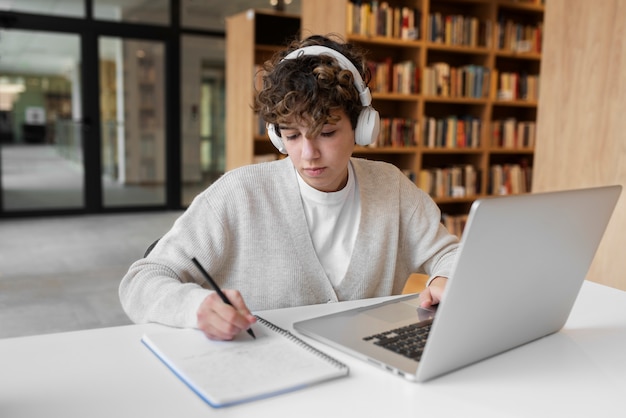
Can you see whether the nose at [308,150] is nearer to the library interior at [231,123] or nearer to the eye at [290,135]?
the eye at [290,135]

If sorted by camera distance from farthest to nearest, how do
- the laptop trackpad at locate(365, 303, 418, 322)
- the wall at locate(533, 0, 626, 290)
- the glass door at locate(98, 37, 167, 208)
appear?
the glass door at locate(98, 37, 167, 208), the wall at locate(533, 0, 626, 290), the laptop trackpad at locate(365, 303, 418, 322)

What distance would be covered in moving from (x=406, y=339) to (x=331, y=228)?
1.63 feet

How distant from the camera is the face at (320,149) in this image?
1339 mm

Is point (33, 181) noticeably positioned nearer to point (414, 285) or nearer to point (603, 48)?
point (414, 285)

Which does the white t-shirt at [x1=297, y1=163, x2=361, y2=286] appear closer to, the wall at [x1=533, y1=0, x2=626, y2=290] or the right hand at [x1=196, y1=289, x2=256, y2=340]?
the right hand at [x1=196, y1=289, x2=256, y2=340]

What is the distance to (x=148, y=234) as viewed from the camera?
593cm

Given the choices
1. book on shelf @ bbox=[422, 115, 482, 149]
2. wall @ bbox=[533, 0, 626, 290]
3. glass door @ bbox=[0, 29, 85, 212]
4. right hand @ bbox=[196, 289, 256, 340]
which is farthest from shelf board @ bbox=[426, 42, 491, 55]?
glass door @ bbox=[0, 29, 85, 212]

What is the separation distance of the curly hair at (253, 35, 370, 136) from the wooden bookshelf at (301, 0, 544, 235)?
120 inches

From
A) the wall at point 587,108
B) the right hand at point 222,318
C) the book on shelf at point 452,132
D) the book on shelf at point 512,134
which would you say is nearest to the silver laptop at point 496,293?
the right hand at point 222,318

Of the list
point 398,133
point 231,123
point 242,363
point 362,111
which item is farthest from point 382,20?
point 242,363

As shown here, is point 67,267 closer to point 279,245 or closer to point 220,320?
point 279,245

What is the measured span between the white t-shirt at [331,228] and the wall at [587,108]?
1.70m

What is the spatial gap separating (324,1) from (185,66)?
3.31 meters

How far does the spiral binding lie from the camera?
0.92 metres
